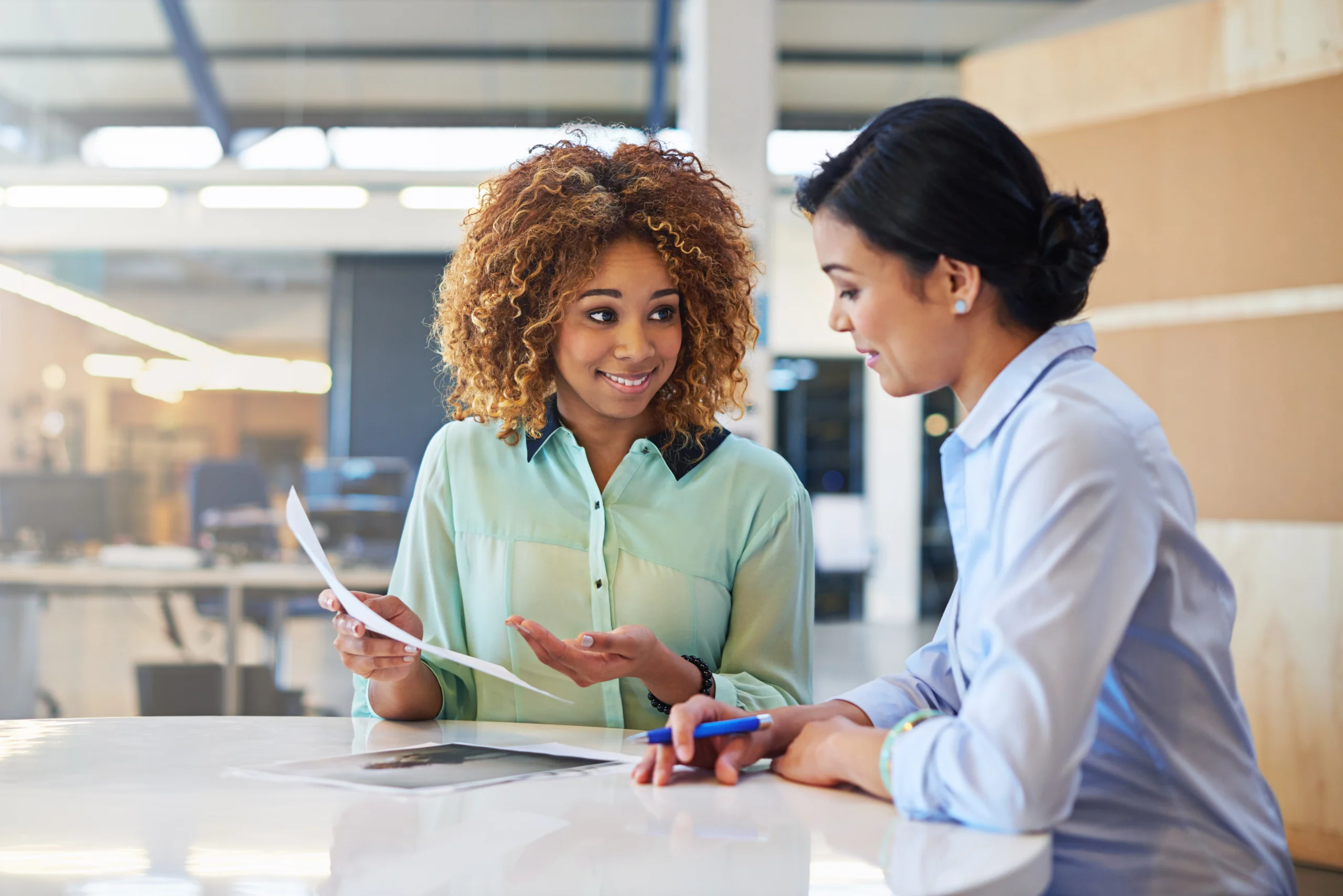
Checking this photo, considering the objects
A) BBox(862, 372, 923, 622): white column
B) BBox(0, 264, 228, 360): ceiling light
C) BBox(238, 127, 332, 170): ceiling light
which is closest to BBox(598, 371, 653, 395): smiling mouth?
BBox(238, 127, 332, 170): ceiling light


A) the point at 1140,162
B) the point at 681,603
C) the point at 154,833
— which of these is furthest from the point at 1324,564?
the point at 154,833

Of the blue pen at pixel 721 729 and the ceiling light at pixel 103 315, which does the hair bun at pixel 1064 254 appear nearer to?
the blue pen at pixel 721 729

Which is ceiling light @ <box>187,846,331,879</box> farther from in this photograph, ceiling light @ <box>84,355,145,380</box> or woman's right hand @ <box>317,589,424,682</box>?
ceiling light @ <box>84,355,145,380</box>

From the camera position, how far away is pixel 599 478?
183cm

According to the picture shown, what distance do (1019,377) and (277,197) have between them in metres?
8.08

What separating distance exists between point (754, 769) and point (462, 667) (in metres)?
0.59

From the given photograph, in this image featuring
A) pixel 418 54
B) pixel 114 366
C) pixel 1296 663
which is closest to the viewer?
pixel 1296 663

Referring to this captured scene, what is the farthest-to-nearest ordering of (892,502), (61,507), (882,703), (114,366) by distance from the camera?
(892,502), (114,366), (61,507), (882,703)

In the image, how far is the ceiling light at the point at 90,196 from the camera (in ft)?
27.2

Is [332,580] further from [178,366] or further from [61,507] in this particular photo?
[178,366]

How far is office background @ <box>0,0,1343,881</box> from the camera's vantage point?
355 centimetres

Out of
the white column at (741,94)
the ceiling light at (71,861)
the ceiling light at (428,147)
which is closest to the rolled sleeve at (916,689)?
the ceiling light at (71,861)

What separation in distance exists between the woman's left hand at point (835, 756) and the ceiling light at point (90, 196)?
329 inches

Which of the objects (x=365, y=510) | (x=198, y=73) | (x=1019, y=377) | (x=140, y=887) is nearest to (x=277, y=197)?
(x=198, y=73)
